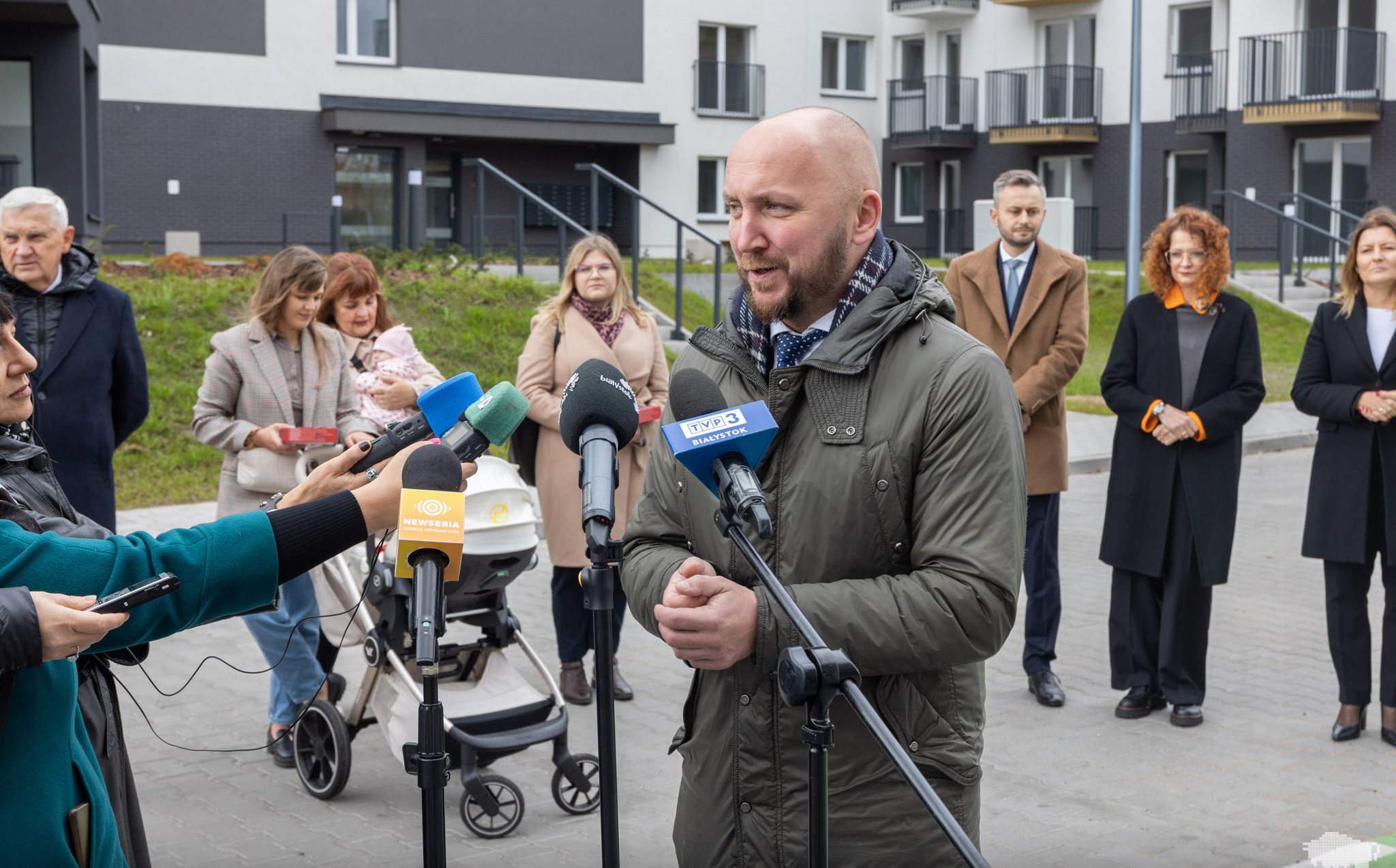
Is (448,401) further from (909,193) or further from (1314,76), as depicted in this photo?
(909,193)

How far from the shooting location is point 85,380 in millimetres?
5965

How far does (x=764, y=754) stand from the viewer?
2646mm

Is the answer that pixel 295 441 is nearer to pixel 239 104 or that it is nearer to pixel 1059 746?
pixel 1059 746

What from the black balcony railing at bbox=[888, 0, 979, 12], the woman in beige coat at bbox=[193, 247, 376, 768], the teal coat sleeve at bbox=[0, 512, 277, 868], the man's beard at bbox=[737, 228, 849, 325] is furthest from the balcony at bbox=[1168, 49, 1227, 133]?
the teal coat sleeve at bbox=[0, 512, 277, 868]

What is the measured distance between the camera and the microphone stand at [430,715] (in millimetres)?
2211

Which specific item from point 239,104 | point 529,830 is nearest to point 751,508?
point 529,830

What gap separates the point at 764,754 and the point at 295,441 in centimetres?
349

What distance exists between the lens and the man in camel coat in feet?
22.1

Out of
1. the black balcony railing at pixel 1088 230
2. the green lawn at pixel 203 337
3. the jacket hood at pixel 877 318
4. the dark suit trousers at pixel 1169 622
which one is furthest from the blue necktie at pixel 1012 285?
the black balcony railing at pixel 1088 230

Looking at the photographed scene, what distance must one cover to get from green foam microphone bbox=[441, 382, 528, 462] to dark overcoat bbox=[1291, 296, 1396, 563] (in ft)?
14.8

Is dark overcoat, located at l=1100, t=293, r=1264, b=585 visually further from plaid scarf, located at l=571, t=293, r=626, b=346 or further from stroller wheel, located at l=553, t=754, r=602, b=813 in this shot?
stroller wheel, located at l=553, t=754, r=602, b=813

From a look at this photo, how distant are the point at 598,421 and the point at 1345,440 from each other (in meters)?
4.72

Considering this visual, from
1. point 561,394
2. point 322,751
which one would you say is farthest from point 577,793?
point 561,394

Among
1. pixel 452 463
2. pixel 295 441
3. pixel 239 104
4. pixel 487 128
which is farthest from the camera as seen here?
pixel 487 128
